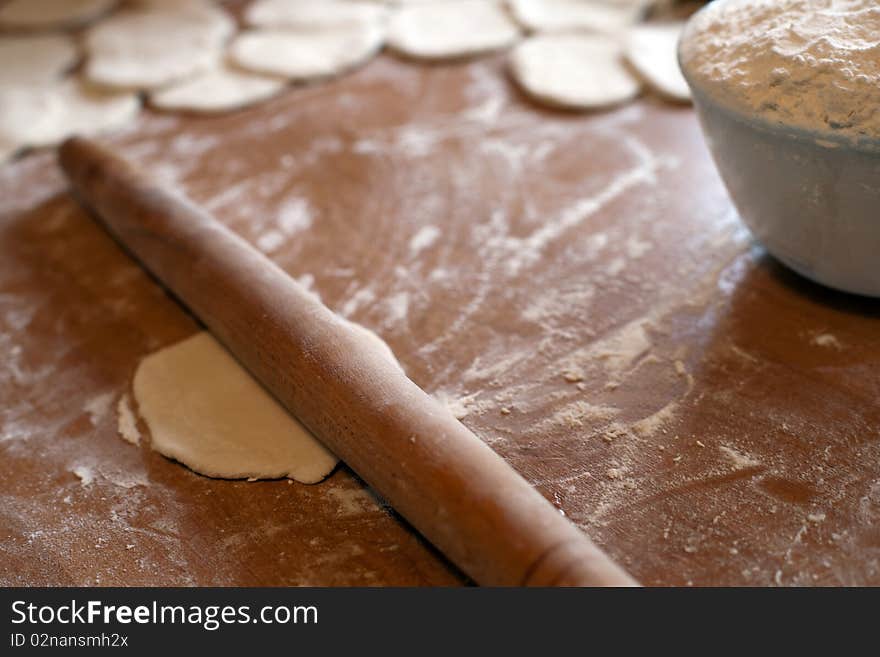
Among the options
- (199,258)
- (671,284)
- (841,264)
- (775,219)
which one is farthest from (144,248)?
(841,264)

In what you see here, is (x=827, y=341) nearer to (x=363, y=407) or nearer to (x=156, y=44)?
(x=363, y=407)

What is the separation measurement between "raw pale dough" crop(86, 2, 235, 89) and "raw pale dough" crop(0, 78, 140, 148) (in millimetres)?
72

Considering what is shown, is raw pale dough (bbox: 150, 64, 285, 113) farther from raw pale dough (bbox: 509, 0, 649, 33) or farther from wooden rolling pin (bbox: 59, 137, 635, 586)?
raw pale dough (bbox: 509, 0, 649, 33)

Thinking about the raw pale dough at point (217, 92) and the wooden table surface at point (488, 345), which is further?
the raw pale dough at point (217, 92)

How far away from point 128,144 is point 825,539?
206 cm

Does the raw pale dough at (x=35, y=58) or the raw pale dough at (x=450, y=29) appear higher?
the raw pale dough at (x=450, y=29)

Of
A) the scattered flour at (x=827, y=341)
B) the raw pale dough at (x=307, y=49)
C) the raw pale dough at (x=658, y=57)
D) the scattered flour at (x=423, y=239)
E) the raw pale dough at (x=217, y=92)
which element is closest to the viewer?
the scattered flour at (x=827, y=341)

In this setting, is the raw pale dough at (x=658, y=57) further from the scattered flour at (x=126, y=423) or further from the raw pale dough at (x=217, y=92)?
the scattered flour at (x=126, y=423)

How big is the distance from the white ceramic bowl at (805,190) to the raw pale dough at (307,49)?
4.75ft

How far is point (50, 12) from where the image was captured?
3.17m

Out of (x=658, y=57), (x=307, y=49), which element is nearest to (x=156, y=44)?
(x=307, y=49)

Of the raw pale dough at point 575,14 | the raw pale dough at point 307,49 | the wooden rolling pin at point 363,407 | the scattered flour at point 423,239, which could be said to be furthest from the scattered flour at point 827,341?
the raw pale dough at point 307,49

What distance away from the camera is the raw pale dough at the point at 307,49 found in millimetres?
2717

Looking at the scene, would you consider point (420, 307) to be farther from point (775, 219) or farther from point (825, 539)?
point (825, 539)
